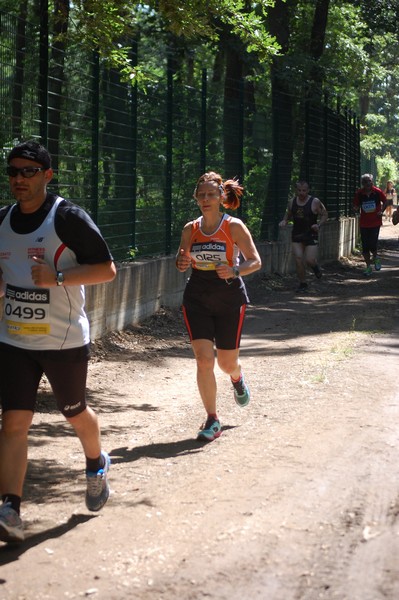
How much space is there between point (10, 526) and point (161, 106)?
1063 cm

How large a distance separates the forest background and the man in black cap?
4.89 metres

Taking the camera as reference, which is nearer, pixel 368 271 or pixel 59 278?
pixel 59 278

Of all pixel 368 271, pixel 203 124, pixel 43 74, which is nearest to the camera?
pixel 43 74

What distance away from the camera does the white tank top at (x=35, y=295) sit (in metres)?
5.57

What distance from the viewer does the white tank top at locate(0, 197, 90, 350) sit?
557cm

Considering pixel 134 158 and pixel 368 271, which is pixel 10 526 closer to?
pixel 134 158

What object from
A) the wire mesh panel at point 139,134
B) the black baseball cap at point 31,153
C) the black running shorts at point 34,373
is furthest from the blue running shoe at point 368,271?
the black baseball cap at point 31,153

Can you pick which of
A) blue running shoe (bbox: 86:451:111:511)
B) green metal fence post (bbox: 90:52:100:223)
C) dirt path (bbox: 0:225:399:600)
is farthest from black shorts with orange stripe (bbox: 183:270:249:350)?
green metal fence post (bbox: 90:52:100:223)

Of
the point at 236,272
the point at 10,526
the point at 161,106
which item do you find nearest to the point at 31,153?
the point at 10,526

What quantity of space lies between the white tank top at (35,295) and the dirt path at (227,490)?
1017 millimetres

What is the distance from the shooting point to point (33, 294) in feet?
18.3

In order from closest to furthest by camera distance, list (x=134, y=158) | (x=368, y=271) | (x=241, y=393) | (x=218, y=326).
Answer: (x=218, y=326)
(x=241, y=393)
(x=134, y=158)
(x=368, y=271)

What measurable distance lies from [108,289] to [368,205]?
10.7m

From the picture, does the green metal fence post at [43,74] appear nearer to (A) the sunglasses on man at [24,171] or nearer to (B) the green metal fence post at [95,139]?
(B) the green metal fence post at [95,139]
